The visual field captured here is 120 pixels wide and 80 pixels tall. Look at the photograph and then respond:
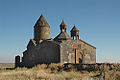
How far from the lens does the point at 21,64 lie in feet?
111

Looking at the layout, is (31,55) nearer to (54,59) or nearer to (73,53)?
(54,59)

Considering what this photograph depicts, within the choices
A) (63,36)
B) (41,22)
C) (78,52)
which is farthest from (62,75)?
(41,22)

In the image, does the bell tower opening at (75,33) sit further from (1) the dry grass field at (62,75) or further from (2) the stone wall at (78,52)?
(1) the dry grass field at (62,75)

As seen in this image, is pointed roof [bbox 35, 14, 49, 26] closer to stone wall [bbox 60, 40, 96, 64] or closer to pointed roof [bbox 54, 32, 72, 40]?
pointed roof [bbox 54, 32, 72, 40]

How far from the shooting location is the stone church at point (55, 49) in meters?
28.7

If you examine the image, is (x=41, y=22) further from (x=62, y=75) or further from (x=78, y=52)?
(x=62, y=75)

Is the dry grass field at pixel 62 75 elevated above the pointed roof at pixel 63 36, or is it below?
below

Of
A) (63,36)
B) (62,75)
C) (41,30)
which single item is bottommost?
(62,75)

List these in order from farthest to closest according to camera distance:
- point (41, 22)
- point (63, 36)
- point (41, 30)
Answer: point (41, 22), point (41, 30), point (63, 36)

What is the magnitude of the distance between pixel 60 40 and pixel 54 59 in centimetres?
423

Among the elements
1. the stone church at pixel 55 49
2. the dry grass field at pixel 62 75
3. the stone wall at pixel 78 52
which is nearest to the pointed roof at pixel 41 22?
the stone church at pixel 55 49

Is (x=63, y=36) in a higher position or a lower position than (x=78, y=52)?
higher

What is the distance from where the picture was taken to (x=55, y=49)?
28.7 meters

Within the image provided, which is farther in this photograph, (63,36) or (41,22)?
(41,22)
